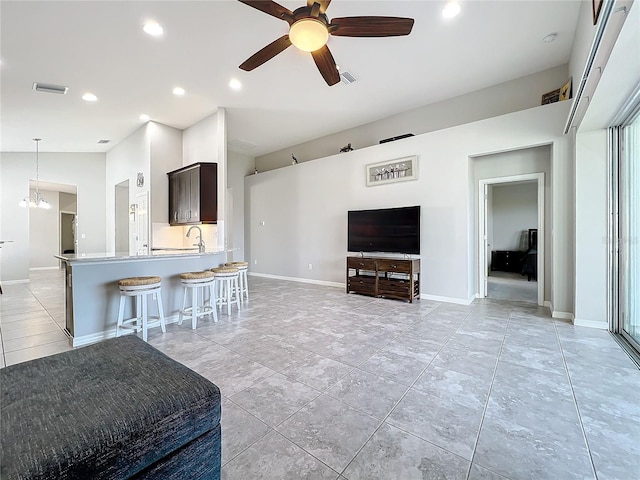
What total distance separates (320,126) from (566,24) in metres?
4.21

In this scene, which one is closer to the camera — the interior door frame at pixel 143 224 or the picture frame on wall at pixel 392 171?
the picture frame on wall at pixel 392 171

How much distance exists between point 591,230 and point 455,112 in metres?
2.92

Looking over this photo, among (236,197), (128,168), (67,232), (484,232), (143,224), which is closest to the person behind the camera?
(484,232)

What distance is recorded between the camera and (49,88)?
4121mm

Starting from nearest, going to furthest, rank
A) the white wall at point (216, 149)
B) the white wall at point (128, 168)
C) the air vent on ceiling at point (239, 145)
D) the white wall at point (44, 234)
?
the white wall at point (216, 149), the white wall at point (128, 168), the air vent on ceiling at point (239, 145), the white wall at point (44, 234)

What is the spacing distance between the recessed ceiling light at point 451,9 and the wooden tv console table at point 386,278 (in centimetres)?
336

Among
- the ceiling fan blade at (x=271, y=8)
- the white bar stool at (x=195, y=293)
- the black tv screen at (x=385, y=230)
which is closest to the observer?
the ceiling fan blade at (x=271, y=8)

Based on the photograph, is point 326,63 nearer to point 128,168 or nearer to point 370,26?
point 370,26

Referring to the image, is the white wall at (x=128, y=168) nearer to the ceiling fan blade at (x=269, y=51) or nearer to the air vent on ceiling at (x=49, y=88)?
the air vent on ceiling at (x=49, y=88)

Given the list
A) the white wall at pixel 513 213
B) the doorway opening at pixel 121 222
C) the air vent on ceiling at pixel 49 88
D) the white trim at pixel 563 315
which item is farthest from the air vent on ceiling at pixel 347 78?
the doorway opening at pixel 121 222

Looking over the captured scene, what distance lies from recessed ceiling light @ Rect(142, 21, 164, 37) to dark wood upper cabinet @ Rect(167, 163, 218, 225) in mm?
2091

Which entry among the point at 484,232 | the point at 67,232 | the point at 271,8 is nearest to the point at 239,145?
the point at 271,8

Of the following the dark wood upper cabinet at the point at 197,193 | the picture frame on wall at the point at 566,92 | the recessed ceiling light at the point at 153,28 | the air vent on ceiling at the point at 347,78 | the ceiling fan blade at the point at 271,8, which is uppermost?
the air vent on ceiling at the point at 347,78

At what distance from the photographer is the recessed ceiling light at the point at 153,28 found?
118 inches
